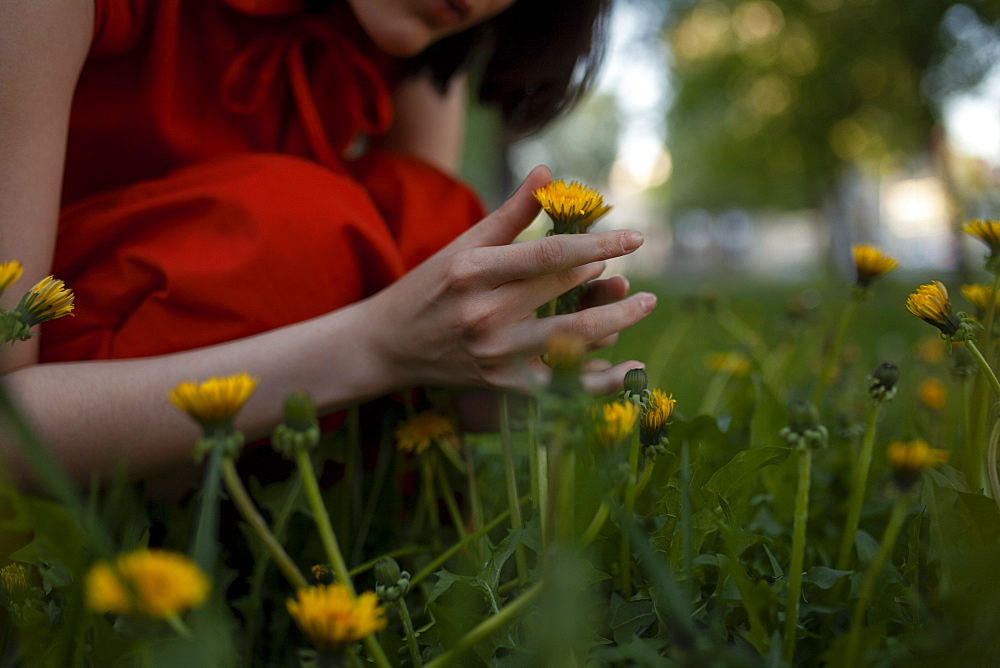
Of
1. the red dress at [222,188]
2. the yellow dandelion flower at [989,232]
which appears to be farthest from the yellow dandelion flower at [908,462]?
the red dress at [222,188]

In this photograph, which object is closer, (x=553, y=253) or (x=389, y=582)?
(x=389, y=582)

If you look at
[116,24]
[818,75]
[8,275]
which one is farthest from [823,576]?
[818,75]

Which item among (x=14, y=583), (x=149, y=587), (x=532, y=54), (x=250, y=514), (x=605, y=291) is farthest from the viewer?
(x=532, y=54)

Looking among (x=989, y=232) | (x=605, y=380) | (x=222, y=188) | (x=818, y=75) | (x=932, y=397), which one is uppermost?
(x=818, y=75)

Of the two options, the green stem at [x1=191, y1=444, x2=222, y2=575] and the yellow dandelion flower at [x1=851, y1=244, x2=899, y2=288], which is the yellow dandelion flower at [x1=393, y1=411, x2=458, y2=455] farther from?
the yellow dandelion flower at [x1=851, y1=244, x2=899, y2=288]

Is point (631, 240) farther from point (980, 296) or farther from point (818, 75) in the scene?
point (818, 75)

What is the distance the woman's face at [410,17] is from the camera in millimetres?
846

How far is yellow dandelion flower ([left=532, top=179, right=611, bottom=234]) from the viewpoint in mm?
546

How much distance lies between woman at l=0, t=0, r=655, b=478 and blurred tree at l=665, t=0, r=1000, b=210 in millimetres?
4842

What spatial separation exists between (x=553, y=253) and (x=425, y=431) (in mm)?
235

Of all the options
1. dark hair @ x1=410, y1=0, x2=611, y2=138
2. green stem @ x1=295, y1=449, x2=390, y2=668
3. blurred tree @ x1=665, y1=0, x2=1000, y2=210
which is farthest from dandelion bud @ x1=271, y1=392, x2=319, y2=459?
blurred tree @ x1=665, y1=0, x2=1000, y2=210

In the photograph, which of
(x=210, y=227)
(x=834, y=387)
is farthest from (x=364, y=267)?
(x=834, y=387)

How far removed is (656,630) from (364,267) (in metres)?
0.52

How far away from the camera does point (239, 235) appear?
732 millimetres
